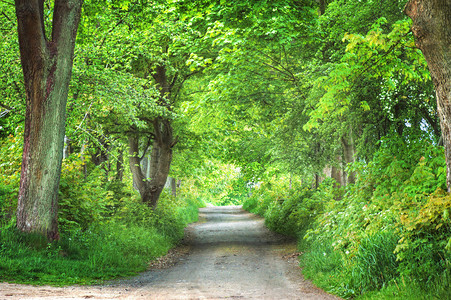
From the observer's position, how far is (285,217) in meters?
18.5

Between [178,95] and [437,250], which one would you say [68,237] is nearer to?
[437,250]

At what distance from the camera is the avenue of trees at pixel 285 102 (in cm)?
644

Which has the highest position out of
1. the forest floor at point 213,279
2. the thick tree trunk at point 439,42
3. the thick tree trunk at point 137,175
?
the thick tree trunk at point 439,42

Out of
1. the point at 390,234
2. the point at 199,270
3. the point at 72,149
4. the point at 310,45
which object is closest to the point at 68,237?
the point at 199,270

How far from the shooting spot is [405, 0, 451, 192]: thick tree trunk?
561cm

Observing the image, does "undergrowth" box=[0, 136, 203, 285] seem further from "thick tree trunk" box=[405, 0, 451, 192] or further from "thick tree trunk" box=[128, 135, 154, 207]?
"thick tree trunk" box=[405, 0, 451, 192]

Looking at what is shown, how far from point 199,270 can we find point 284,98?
674cm

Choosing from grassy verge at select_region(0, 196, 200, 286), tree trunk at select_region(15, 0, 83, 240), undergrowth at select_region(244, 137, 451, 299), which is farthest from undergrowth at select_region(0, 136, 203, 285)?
undergrowth at select_region(244, 137, 451, 299)

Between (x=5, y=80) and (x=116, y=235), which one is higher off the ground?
(x=5, y=80)

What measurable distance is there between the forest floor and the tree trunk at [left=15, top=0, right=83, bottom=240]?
2248 millimetres

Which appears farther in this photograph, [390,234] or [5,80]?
[5,80]

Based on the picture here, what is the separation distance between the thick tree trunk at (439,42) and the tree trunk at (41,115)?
733 cm

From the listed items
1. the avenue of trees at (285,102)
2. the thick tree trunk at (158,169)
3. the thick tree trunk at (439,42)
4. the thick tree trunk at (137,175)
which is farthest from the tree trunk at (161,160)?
the thick tree trunk at (439,42)

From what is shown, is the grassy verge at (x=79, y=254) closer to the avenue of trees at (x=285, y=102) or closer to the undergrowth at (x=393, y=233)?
the avenue of trees at (x=285, y=102)
